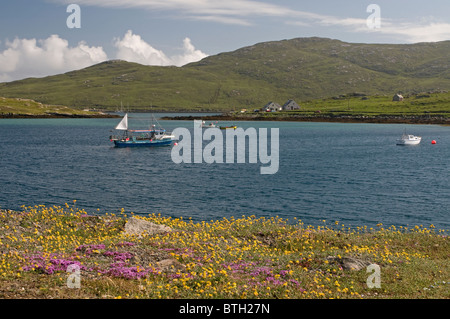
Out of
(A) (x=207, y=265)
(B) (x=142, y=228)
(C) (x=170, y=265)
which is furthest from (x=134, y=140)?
(A) (x=207, y=265)

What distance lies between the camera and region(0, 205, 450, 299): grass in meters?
16.0

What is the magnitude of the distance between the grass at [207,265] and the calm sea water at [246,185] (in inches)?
564

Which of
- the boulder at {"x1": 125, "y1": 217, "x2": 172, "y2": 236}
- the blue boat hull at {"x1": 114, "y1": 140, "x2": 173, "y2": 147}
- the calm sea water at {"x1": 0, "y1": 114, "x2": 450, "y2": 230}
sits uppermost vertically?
the blue boat hull at {"x1": 114, "y1": 140, "x2": 173, "y2": 147}

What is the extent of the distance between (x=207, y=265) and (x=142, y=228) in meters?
9.36

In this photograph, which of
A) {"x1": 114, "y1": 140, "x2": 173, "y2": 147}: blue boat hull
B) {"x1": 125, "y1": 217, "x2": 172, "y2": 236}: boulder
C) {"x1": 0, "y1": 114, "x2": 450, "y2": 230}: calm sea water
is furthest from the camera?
{"x1": 114, "y1": 140, "x2": 173, "y2": 147}: blue boat hull

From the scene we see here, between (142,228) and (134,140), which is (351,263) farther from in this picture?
(134,140)

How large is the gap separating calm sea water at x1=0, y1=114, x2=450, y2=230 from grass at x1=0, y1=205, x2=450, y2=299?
14319 mm

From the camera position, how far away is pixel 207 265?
1870cm

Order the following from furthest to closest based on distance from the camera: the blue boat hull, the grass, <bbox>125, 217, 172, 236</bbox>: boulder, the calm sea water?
the blue boat hull
the calm sea water
<bbox>125, 217, 172, 236</bbox>: boulder
the grass

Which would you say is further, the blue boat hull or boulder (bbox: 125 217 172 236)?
the blue boat hull

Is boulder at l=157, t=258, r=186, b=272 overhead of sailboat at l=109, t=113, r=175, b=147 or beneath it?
beneath

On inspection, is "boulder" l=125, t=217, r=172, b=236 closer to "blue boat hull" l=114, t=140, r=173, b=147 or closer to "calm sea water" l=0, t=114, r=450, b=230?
"calm sea water" l=0, t=114, r=450, b=230

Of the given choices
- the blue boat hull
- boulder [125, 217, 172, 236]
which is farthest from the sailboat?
boulder [125, 217, 172, 236]
